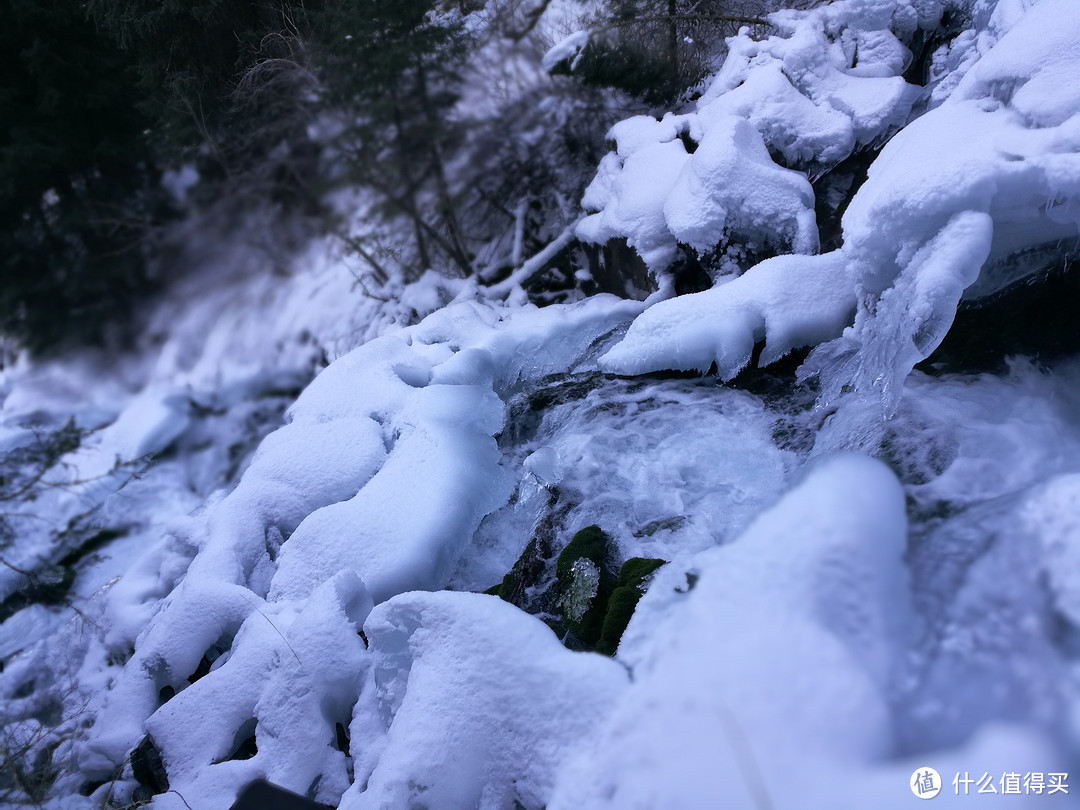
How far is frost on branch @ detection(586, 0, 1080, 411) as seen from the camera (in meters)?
2.67

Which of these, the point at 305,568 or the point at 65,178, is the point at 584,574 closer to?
the point at 305,568

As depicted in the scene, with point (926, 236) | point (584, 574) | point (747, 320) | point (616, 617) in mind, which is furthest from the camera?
point (747, 320)

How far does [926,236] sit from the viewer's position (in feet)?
9.53

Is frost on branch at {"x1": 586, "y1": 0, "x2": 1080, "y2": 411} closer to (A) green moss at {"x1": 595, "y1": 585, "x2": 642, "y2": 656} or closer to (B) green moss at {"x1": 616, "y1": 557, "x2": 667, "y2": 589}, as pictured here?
(B) green moss at {"x1": 616, "y1": 557, "x2": 667, "y2": 589}

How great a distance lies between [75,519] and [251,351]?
3.14m

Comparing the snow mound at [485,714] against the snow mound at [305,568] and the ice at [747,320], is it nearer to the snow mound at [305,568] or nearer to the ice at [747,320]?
the snow mound at [305,568]

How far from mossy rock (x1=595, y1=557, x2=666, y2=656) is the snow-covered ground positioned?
0.27 meters

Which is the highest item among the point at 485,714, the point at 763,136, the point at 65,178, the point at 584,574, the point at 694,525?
the point at 65,178

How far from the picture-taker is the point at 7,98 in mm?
7508

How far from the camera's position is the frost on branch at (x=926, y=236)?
8.77 ft

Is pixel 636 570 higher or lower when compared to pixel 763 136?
lower

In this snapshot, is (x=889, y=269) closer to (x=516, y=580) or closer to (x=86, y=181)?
(x=516, y=580)

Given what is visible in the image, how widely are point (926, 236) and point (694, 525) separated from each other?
6.40 feet

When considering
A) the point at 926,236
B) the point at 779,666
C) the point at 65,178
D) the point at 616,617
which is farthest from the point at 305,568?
the point at 65,178
